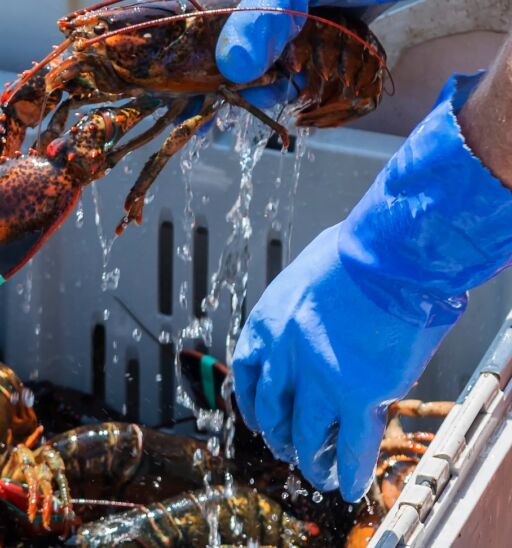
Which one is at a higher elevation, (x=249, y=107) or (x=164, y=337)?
(x=249, y=107)

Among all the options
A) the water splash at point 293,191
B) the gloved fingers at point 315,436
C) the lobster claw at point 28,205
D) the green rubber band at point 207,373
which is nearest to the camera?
the lobster claw at point 28,205

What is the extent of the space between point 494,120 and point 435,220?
5.5 inches

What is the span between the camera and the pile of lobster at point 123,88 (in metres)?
1.41

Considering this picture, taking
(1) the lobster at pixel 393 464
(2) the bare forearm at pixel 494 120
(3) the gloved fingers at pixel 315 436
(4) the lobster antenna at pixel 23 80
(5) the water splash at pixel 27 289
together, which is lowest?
(1) the lobster at pixel 393 464

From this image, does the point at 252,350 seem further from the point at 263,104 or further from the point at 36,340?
the point at 36,340

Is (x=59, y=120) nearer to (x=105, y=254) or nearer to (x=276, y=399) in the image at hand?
(x=276, y=399)

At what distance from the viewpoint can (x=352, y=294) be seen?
1.44 meters

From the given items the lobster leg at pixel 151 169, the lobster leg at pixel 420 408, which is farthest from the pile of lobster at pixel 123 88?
the lobster leg at pixel 420 408

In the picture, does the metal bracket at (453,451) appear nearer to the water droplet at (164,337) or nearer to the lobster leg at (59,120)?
the lobster leg at (59,120)

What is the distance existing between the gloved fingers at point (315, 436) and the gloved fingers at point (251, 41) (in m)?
0.47

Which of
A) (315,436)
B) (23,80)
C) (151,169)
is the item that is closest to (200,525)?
(315,436)

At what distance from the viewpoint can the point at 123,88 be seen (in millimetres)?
1630

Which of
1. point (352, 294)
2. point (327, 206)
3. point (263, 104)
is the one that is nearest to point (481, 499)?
point (352, 294)

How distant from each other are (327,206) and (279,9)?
777 mm
